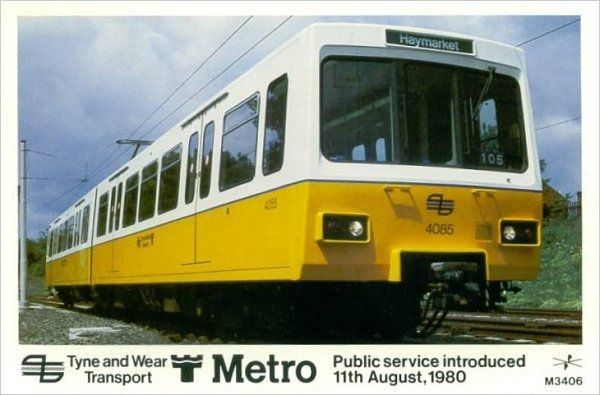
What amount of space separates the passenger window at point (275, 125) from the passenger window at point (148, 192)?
319cm

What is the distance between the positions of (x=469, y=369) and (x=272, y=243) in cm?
161

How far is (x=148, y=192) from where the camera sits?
30.0 ft

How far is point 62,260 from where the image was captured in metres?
15.3

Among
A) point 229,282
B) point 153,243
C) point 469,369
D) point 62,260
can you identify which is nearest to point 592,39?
point 469,369

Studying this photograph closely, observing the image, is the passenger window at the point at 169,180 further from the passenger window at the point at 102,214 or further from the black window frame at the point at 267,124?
the passenger window at the point at 102,214

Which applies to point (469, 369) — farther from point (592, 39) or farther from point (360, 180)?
point (592, 39)

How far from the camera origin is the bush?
7.96 meters

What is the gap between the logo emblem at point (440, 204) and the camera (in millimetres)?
5625

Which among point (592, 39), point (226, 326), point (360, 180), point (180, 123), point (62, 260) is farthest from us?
point (62, 260)

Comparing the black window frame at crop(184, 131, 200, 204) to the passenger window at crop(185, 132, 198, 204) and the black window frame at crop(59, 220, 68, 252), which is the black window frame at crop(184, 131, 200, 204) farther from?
the black window frame at crop(59, 220, 68, 252)

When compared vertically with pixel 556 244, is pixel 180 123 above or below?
above

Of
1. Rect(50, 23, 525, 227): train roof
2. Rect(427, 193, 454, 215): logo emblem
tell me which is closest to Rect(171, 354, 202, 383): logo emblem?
Rect(427, 193, 454, 215): logo emblem

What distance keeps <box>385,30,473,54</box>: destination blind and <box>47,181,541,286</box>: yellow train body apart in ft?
3.51
